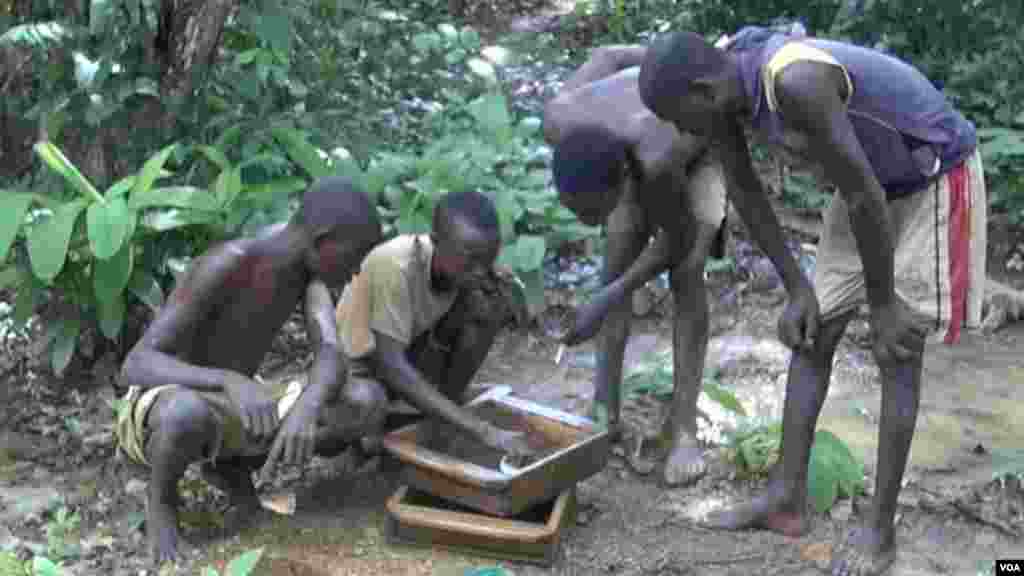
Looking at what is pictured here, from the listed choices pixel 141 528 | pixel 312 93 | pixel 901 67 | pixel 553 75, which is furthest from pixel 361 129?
pixel 901 67

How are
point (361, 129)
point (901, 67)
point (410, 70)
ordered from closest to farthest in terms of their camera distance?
point (901, 67)
point (361, 129)
point (410, 70)

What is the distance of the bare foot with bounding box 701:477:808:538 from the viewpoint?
3.82 metres

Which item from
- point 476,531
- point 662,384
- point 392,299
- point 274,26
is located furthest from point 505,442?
point 274,26

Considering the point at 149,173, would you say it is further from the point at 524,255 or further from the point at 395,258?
the point at 524,255

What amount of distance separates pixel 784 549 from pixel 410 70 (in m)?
3.52

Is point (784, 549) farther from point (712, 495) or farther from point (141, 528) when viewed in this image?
point (141, 528)

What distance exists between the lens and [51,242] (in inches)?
162

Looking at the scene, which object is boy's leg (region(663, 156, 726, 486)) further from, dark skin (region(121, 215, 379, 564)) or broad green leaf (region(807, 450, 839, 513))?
dark skin (region(121, 215, 379, 564))

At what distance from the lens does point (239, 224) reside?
4469 millimetres

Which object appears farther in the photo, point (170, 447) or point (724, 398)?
point (724, 398)

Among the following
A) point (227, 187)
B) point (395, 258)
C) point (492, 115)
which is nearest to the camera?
point (395, 258)

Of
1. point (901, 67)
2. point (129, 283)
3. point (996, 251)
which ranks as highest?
point (901, 67)

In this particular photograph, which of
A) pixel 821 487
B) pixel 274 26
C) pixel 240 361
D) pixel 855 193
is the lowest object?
pixel 821 487

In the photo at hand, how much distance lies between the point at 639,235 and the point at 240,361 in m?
1.16
